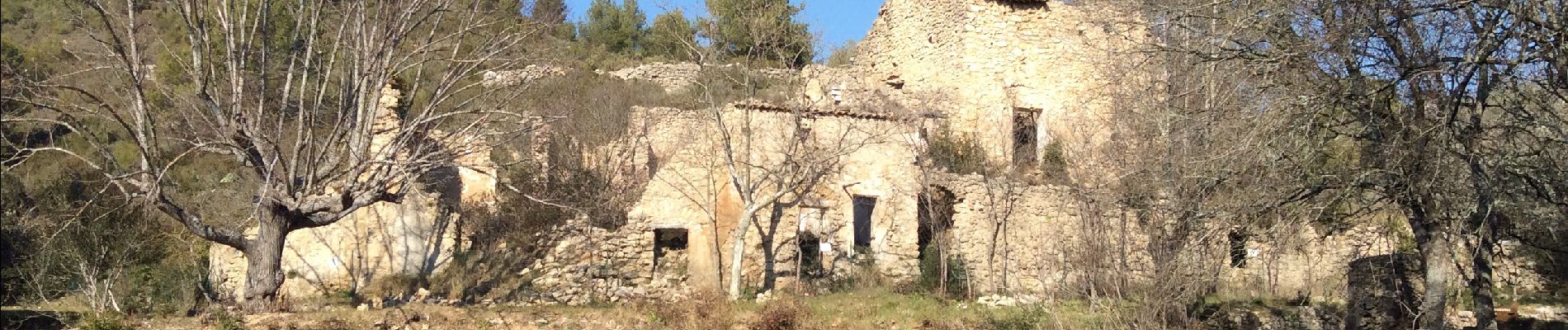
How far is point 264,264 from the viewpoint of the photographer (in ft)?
37.7

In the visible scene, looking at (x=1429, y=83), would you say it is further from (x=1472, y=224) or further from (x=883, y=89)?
(x=883, y=89)

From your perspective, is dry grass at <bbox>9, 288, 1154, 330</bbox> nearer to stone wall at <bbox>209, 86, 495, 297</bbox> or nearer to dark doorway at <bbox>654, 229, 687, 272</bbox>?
stone wall at <bbox>209, 86, 495, 297</bbox>

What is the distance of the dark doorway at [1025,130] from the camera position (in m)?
23.1

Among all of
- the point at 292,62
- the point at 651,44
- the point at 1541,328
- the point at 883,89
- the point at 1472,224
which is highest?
the point at 651,44

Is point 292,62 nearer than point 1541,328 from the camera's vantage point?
Yes

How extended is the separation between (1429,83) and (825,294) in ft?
32.1

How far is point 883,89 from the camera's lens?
2530 cm

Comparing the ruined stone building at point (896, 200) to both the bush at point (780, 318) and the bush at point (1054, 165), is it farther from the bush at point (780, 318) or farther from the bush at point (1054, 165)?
the bush at point (780, 318)

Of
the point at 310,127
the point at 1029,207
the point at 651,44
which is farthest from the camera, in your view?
the point at 651,44

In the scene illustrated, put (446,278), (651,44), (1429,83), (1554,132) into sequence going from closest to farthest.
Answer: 1. (1554,132)
2. (1429,83)
3. (446,278)
4. (651,44)

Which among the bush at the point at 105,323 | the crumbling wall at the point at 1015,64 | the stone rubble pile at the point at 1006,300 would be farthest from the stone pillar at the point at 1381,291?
the bush at the point at 105,323

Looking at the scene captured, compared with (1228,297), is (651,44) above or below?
above

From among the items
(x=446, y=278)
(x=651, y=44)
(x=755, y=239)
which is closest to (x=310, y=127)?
(x=446, y=278)

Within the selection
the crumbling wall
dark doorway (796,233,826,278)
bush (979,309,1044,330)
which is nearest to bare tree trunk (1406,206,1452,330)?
bush (979,309,1044,330)
